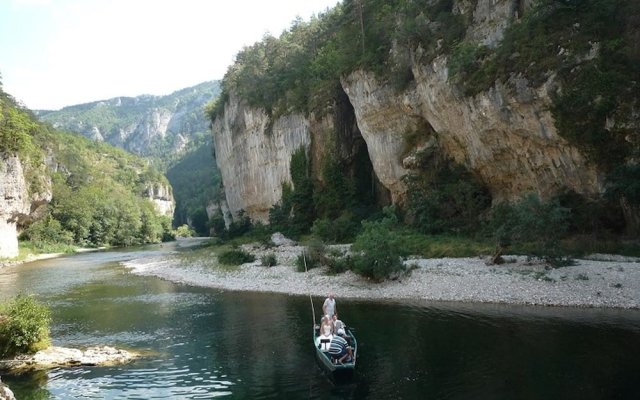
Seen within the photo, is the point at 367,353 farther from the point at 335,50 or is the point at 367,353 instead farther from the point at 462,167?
the point at 335,50

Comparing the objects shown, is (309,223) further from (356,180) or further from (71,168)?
(71,168)

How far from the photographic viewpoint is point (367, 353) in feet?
47.3

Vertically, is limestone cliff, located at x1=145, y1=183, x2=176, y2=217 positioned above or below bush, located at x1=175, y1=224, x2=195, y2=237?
above

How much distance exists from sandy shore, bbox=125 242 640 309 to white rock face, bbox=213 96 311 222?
25458mm

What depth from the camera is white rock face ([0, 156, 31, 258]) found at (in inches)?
2208

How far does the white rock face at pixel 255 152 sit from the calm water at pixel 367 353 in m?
33.2

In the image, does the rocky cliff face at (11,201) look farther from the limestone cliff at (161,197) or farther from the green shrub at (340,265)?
the limestone cliff at (161,197)

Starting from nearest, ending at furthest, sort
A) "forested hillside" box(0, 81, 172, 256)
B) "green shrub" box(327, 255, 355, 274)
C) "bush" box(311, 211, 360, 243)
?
"green shrub" box(327, 255, 355, 274)
"bush" box(311, 211, 360, 243)
"forested hillside" box(0, 81, 172, 256)

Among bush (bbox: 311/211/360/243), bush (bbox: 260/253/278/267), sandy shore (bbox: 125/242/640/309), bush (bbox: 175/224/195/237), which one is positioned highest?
bush (bbox: 311/211/360/243)

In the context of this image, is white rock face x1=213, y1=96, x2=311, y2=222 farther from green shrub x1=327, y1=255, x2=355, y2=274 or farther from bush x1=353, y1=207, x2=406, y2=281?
bush x1=353, y1=207, x2=406, y2=281

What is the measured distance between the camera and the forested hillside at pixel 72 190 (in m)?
64.1

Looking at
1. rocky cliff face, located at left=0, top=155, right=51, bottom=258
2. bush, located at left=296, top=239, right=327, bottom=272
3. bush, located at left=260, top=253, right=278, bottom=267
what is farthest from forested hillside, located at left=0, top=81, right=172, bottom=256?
bush, located at left=296, top=239, right=327, bottom=272

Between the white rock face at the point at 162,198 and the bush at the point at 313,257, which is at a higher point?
the white rock face at the point at 162,198

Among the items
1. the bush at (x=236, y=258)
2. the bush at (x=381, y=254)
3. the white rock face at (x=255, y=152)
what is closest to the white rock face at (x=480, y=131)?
the bush at (x=381, y=254)
